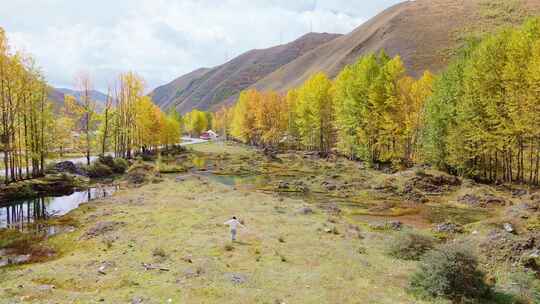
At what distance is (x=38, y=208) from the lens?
34906mm

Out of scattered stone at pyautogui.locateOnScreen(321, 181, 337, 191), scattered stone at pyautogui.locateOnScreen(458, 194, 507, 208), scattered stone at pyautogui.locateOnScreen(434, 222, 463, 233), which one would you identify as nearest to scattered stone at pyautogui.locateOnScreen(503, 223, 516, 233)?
scattered stone at pyautogui.locateOnScreen(434, 222, 463, 233)

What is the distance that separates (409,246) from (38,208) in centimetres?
3446

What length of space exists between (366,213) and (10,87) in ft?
139

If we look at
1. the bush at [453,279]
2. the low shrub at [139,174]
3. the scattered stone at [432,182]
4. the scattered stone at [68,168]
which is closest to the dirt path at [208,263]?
the bush at [453,279]

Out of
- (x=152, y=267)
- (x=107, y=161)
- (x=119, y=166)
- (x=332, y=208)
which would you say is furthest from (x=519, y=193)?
(x=107, y=161)

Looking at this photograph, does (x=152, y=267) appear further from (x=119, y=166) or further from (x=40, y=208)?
Result: (x=119, y=166)

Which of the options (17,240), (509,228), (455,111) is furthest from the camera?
(455,111)

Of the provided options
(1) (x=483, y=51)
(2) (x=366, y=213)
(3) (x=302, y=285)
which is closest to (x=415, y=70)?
(1) (x=483, y=51)

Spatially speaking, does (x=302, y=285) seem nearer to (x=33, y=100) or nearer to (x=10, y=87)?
(x=10, y=87)

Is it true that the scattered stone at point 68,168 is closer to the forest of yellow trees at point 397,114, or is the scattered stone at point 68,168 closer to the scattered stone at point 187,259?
the forest of yellow trees at point 397,114

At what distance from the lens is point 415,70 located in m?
148

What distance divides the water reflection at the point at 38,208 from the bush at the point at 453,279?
2885 centimetres

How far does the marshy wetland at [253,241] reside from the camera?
586 inches

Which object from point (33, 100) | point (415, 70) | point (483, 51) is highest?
point (415, 70)
